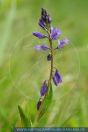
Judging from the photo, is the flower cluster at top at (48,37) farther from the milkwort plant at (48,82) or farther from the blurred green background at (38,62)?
the blurred green background at (38,62)

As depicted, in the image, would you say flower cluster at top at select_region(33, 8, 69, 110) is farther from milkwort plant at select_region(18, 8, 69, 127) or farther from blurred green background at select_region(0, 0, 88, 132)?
blurred green background at select_region(0, 0, 88, 132)

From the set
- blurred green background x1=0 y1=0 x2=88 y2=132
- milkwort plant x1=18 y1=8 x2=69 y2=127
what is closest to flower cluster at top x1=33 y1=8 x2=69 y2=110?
milkwort plant x1=18 y1=8 x2=69 y2=127

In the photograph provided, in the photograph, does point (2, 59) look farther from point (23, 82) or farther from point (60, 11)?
point (60, 11)

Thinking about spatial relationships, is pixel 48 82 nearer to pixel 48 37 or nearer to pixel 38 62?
pixel 48 37

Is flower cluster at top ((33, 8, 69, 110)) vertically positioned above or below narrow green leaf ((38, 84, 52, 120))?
above

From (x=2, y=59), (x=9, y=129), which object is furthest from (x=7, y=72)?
(x=9, y=129)

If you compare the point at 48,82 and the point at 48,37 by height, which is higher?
the point at 48,37

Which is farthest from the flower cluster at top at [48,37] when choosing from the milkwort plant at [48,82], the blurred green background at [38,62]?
the blurred green background at [38,62]

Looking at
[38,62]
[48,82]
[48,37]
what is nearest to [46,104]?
[48,82]
